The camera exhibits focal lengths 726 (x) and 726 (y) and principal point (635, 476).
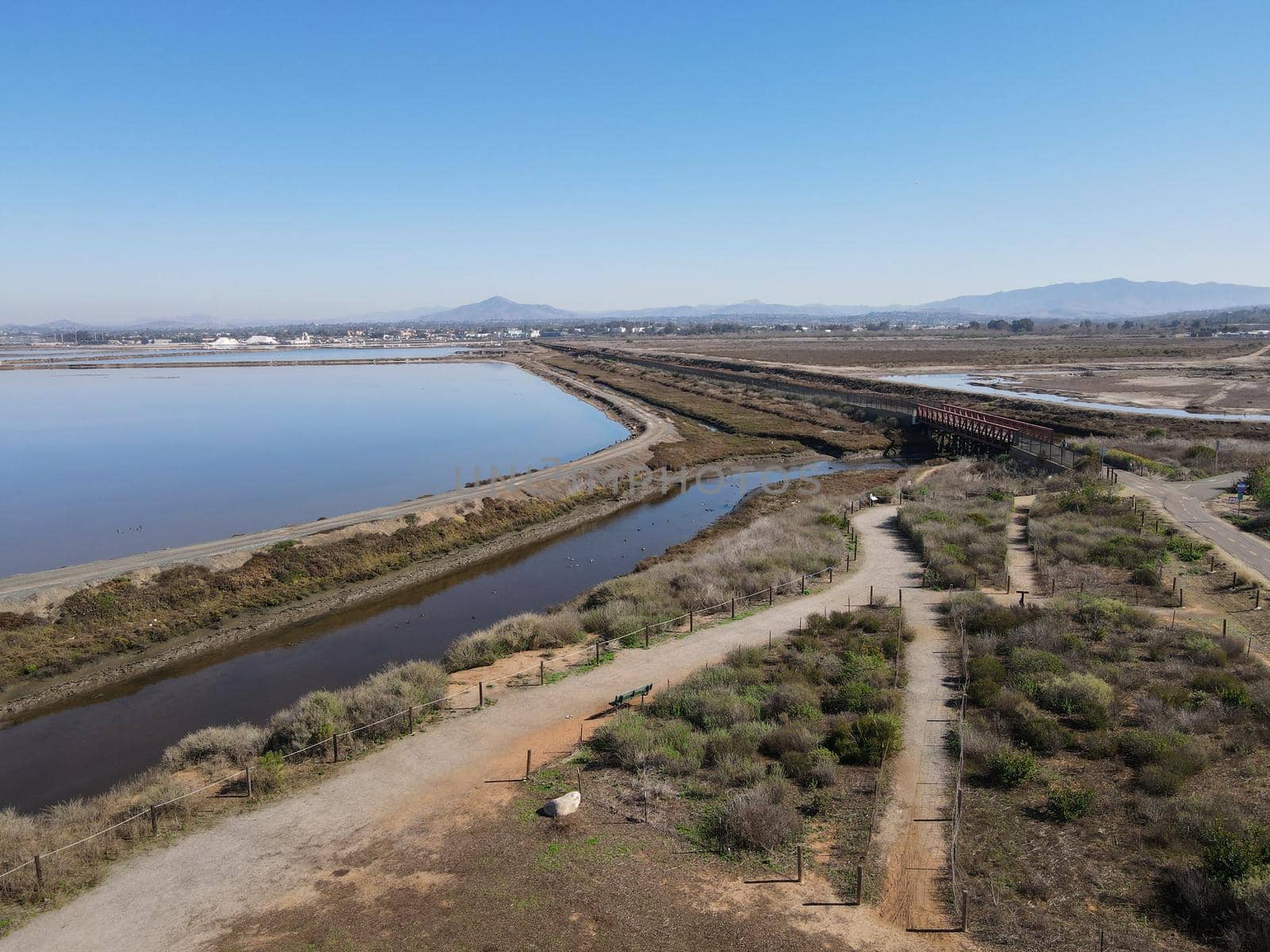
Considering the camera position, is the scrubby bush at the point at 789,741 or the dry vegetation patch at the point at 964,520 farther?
the dry vegetation patch at the point at 964,520

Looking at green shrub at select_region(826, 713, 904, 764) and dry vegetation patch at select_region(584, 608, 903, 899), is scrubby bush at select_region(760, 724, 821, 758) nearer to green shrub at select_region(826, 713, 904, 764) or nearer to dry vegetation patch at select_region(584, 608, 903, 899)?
dry vegetation patch at select_region(584, 608, 903, 899)

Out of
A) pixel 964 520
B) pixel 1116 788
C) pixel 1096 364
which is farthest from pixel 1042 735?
pixel 1096 364

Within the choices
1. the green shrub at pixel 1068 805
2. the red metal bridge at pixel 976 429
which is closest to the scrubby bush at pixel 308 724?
the green shrub at pixel 1068 805

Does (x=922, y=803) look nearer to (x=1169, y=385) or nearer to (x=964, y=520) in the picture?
(x=964, y=520)

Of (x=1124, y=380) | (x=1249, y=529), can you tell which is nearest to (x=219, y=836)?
(x=1249, y=529)

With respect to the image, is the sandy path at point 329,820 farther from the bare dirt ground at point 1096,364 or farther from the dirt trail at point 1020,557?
the bare dirt ground at point 1096,364

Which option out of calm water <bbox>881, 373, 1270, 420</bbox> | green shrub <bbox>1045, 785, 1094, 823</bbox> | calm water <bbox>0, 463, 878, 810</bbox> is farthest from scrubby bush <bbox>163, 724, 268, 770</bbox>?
calm water <bbox>881, 373, 1270, 420</bbox>

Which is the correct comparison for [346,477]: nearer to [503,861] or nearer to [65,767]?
[65,767]
